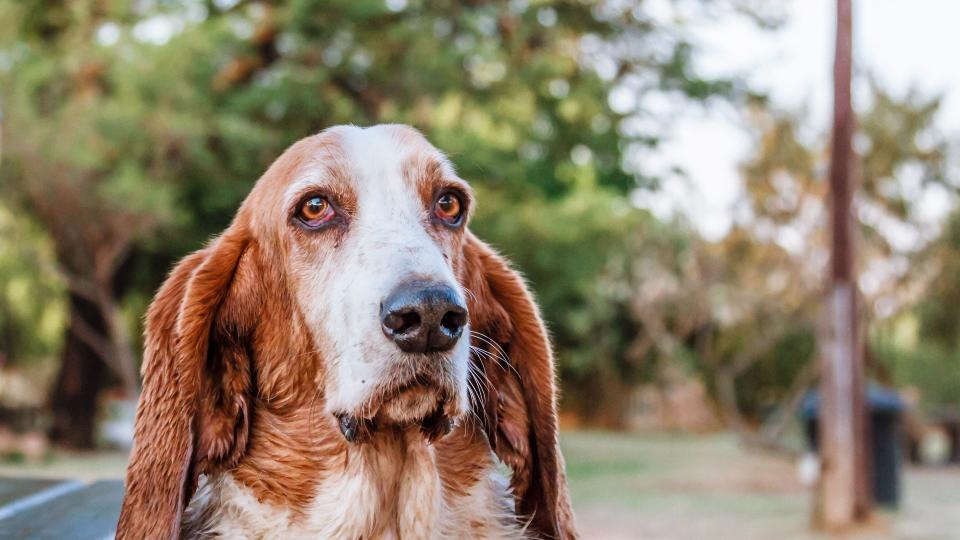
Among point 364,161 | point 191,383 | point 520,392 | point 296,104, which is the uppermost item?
point 296,104

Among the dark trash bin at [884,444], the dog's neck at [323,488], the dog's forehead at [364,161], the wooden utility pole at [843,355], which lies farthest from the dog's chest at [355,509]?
the dark trash bin at [884,444]

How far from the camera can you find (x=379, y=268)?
2.69 meters

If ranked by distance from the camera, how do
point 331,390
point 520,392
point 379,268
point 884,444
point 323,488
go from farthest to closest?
point 884,444, point 520,392, point 323,488, point 331,390, point 379,268

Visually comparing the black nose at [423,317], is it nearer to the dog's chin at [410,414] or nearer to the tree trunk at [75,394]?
the dog's chin at [410,414]

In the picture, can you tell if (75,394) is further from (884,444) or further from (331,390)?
(331,390)

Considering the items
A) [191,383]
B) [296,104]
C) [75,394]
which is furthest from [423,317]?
[75,394]

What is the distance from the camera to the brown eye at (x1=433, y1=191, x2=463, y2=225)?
10.1 ft

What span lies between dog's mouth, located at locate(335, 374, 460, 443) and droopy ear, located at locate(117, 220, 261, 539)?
0.34m

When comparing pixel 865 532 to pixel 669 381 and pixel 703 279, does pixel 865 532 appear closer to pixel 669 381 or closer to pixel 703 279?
pixel 703 279

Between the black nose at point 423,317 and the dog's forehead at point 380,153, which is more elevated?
the dog's forehead at point 380,153

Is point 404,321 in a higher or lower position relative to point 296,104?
lower

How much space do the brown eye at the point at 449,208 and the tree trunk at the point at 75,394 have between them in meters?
21.3

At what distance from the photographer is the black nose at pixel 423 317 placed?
248cm

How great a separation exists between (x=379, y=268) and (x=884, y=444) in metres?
14.1
